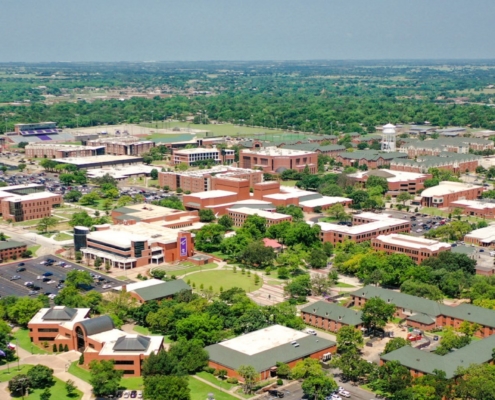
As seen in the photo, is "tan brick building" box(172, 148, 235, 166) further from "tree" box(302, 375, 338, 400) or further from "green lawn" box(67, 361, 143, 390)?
"tree" box(302, 375, 338, 400)

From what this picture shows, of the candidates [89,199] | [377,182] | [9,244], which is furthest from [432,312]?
[89,199]

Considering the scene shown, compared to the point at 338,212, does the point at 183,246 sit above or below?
above

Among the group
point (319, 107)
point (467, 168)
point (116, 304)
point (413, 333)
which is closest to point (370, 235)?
point (413, 333)

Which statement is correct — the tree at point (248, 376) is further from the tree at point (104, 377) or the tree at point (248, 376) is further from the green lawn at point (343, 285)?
the green lawn at point (343, 285)

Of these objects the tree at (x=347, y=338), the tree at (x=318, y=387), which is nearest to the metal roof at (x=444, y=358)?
the tree at (x=347, y=338)

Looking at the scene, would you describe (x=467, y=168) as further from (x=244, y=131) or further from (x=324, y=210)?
(x=244, y=131)

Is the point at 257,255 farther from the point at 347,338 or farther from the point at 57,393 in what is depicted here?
the point at 57,393
